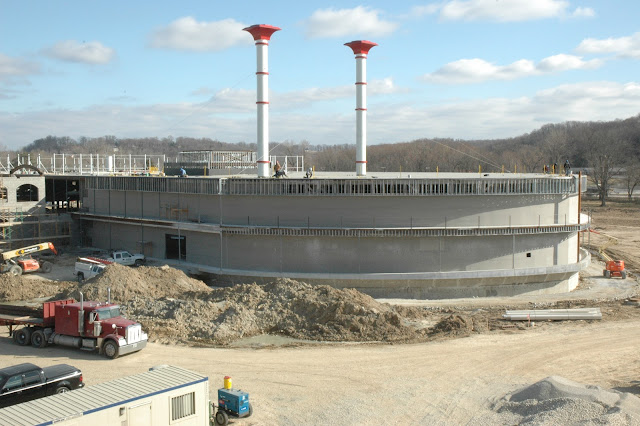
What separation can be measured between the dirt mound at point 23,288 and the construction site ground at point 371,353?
3.5 inches

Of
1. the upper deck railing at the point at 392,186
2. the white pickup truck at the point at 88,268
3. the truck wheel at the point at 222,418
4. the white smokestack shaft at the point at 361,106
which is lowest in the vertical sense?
the truck wheel at the point at 222,418

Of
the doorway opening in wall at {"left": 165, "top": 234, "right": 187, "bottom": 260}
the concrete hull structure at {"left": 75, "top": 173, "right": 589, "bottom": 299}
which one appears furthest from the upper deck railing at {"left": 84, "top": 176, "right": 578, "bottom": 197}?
the doorway opening in wall at {"left": 165, "top": 234, "right": 187, "bottom": 260}

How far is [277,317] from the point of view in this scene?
82.6 feet

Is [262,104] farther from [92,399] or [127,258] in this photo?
[92,399]

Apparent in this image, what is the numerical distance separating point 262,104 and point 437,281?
15.4 meters

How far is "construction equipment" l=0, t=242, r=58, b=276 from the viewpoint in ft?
121

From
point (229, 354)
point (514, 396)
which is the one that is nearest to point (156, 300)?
point (229, 354)

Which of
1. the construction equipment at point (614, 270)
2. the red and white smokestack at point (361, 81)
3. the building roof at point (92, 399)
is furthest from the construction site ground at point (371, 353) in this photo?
the red and white smokestack at point (361, 81)

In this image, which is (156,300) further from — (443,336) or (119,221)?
(119,221)

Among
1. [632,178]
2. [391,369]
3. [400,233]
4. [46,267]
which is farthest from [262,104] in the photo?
[632,178]

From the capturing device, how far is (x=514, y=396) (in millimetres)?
17250

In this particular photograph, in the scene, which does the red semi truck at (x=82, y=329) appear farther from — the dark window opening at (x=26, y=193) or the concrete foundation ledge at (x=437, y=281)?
the dark window opening at (x=26, y=193)

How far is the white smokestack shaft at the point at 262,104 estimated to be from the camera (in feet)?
125

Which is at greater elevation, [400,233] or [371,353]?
[400,233]
